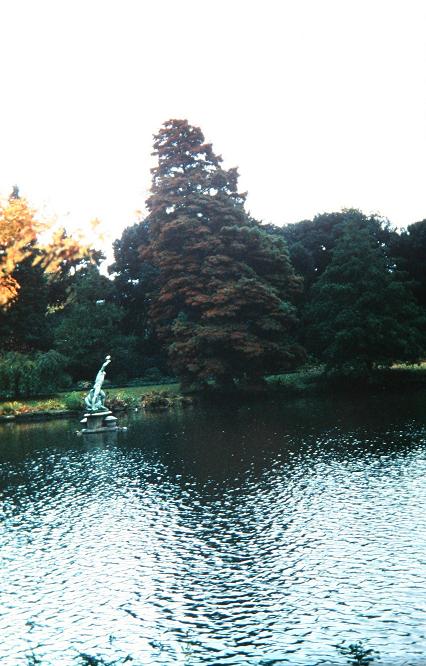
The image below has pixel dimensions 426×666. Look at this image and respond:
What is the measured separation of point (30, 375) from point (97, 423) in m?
13.7

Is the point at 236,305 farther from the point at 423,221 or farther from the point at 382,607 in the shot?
the point at 382,607

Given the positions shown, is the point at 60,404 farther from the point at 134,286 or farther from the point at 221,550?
the point at 221,550

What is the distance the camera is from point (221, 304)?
41.9 metres

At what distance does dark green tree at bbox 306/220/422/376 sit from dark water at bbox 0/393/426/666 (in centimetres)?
1650

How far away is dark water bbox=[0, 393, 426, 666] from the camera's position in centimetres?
868

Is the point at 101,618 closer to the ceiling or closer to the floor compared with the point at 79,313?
closer to the floor

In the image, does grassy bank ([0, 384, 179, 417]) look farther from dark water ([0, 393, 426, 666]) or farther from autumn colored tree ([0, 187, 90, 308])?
autumn colored tree ([0, 187, 90, 308])

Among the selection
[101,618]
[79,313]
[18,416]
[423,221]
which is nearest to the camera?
[101,618]

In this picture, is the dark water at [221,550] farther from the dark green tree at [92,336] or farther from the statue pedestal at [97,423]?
the dark green tree at [92,336]

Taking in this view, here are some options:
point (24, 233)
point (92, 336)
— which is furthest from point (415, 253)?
point (24, 233)

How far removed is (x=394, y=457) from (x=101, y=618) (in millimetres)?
11735

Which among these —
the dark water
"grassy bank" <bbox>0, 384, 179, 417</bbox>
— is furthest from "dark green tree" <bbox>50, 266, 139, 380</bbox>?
the dark water

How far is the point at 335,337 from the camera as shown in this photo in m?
40.1

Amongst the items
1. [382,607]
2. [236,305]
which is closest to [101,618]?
[382,607]
